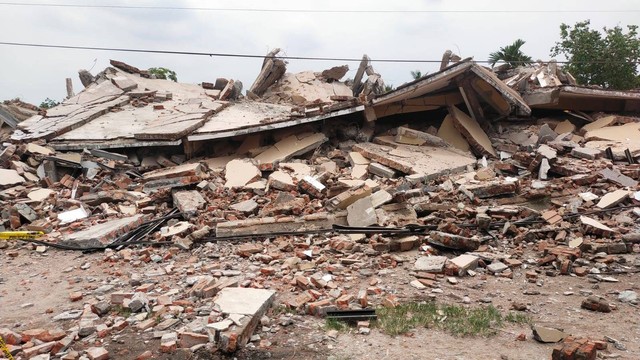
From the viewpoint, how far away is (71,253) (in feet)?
24.1

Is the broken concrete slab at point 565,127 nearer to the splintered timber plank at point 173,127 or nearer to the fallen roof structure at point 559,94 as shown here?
the fallen roof structure at point 559,94

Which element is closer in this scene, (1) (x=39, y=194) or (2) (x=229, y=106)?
(1) (x=39, y=194)

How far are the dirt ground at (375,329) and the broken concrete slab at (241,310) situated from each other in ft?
0.33

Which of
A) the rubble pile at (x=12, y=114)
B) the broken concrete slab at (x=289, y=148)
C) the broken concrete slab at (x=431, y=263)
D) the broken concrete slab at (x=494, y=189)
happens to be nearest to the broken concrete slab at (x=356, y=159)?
the broken concrete slab at (x=289, y=148)

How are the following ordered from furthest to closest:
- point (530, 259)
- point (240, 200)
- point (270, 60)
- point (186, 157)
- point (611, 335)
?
point (270, 60) → point (186, 157) → point (240, 200) → point (530, 259) → point (611, 335)

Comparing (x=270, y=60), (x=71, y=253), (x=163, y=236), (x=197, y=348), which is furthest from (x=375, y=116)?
(x=197, y=348)

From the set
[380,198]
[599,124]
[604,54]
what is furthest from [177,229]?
[604,54]

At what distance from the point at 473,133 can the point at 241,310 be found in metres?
8.14

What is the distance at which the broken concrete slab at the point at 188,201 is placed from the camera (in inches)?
330

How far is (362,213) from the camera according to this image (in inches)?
300

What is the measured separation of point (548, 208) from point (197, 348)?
6.35 metres

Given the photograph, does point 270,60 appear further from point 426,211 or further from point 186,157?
point 426,211

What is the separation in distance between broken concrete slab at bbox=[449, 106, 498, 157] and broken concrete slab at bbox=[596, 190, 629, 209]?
2.99 meters

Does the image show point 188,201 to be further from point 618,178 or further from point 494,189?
point 618,178
